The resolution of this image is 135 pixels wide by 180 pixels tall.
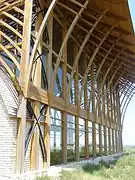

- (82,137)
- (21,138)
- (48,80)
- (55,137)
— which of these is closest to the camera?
(21,138)

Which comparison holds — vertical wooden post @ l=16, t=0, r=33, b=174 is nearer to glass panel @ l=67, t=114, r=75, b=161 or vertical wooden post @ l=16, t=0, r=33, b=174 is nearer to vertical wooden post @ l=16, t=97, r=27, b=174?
vertical wooden post @ l=16, t=97, r=27, b=174

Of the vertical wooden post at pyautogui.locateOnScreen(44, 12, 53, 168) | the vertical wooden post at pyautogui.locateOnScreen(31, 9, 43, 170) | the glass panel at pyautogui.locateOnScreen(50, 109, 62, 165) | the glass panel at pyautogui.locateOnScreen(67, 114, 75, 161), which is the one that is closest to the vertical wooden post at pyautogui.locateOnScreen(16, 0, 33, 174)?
the vertical wooden post at pyautogui.locateOnScreen(31, 9, 43, 170)

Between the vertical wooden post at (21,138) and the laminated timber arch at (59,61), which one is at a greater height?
the laminated timber arch at (59,61)

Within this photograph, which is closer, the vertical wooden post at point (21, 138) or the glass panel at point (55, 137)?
the vertical wooden post at point (21, 138)

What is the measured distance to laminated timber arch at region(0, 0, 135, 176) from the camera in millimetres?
11773

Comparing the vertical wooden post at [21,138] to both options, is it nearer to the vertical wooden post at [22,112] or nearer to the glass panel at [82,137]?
the vertical wooden post at [22,112]

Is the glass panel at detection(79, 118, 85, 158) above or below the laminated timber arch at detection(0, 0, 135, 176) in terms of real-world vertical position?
below

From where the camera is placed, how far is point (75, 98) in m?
18.5

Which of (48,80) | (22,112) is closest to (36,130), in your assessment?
(22,112)

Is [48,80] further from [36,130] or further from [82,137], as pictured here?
[82,137]

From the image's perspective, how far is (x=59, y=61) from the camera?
47.4ft

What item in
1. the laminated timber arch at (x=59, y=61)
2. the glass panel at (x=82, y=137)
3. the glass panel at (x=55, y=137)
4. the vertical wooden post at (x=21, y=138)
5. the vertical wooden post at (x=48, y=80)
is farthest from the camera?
the glass panel at (x=82, y=137)

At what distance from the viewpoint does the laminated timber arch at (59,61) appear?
11.8 m

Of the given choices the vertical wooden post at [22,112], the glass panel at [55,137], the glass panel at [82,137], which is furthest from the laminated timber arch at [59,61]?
the glass panel at [55,137]
